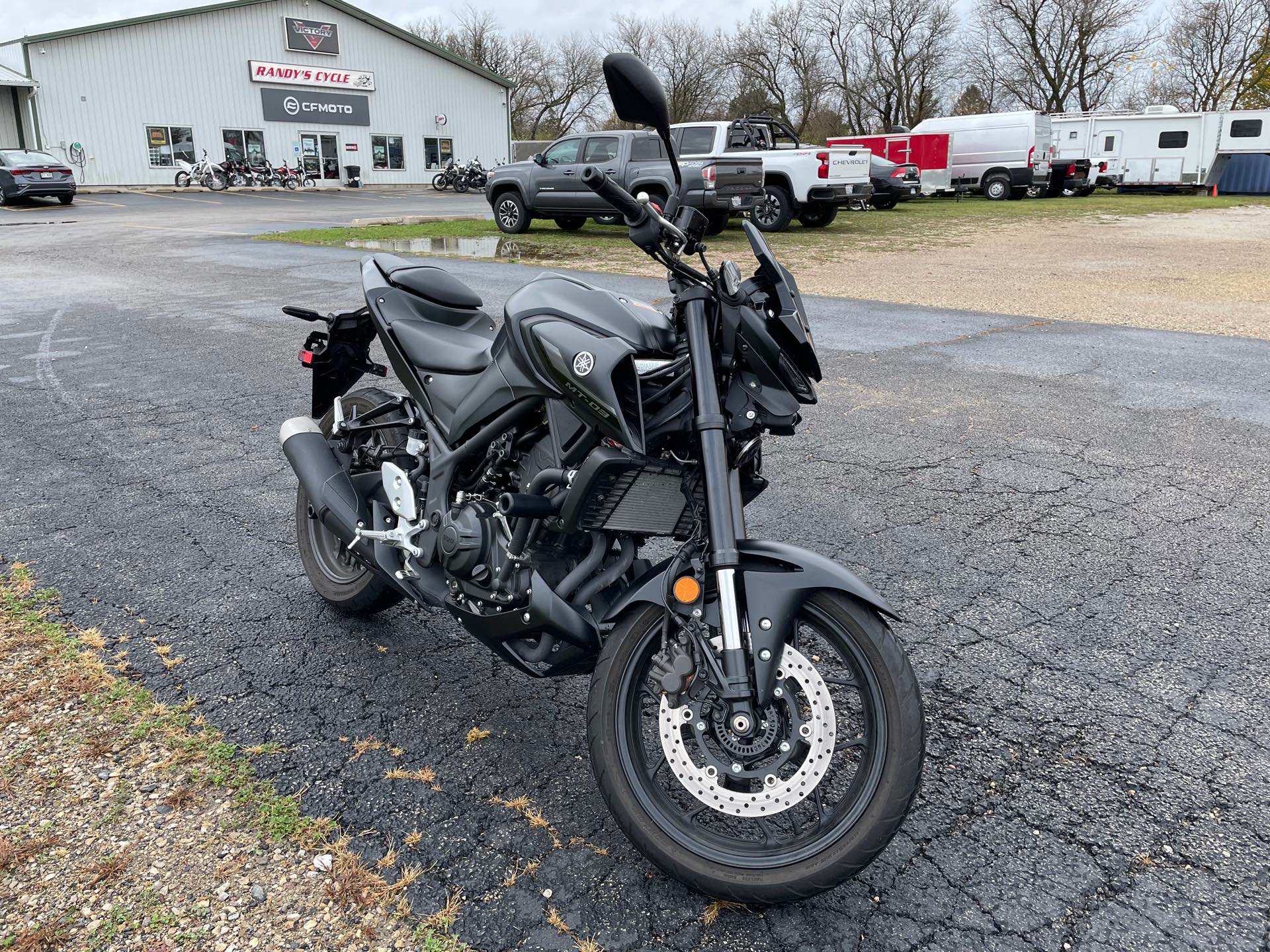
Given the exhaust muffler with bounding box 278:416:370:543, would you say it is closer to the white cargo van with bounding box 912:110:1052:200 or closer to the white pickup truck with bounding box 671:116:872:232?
the white pickup truck with bounding box 671:116:872:232

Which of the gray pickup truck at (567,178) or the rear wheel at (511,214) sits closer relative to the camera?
the gray pickup truck at (567,178)

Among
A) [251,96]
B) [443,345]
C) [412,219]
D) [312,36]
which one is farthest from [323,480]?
[312,36]

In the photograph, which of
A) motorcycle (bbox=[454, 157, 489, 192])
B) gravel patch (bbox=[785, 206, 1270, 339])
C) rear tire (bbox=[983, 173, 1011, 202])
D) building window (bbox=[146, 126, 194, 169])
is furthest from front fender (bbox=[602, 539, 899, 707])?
building window (bbox=[146, 126, 194, 169])

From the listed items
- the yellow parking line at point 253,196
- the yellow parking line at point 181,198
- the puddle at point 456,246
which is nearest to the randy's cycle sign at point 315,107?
the yellow parking line at point 253,196

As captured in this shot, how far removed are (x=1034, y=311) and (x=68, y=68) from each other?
132 feet

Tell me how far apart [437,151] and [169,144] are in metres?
13.3

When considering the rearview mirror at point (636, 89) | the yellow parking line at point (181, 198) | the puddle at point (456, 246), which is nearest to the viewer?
the rearview mirror at point (636, 89)

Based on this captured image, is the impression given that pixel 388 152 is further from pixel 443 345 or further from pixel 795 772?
pixel 795 772

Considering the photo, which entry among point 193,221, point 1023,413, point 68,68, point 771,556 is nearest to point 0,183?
point 193,221

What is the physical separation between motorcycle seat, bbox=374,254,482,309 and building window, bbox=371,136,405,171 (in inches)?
1843

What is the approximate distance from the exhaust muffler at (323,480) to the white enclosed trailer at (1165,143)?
1418 inches

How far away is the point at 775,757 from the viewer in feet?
7.29

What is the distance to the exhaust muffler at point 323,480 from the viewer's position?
10.9 ft

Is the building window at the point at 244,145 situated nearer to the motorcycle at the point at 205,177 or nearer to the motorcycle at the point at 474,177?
the motorcycle at the point at 205,177
